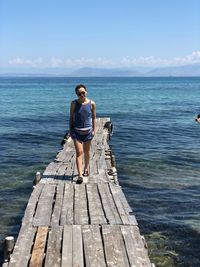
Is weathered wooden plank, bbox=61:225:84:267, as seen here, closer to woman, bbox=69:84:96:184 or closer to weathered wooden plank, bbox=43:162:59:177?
woman, bbox=69:84:96:184

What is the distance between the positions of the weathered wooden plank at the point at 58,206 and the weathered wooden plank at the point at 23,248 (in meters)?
0.60

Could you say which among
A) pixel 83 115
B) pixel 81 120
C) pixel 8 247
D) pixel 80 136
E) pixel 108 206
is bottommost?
pixel 8 247

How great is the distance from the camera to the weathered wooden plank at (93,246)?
24.2 feet

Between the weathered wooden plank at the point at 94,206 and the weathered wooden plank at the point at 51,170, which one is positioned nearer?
the weathered wooden plank at the point at 94,206

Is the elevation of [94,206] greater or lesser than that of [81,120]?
lesser

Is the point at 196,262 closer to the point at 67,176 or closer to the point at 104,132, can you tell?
the point at 67,176

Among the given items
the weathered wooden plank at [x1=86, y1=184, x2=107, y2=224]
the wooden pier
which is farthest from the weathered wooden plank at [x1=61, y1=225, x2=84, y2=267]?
the weathered wooden plank at [x1=86, y1=184, x2=107, y2=224]

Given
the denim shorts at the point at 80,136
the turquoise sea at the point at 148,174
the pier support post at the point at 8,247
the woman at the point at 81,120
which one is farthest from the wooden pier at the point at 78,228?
the turquoise sea at the point at 148,174

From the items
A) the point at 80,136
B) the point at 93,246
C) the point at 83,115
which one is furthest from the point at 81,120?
the point at 93,246

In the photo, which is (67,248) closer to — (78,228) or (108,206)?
(78,228)

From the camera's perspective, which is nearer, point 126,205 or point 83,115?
point 126,205

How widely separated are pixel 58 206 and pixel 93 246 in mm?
2559

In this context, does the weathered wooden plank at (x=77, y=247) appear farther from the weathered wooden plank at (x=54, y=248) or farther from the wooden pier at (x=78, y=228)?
the weathered wooden plank at (x=54, y=248)

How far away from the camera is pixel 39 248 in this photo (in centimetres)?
791
